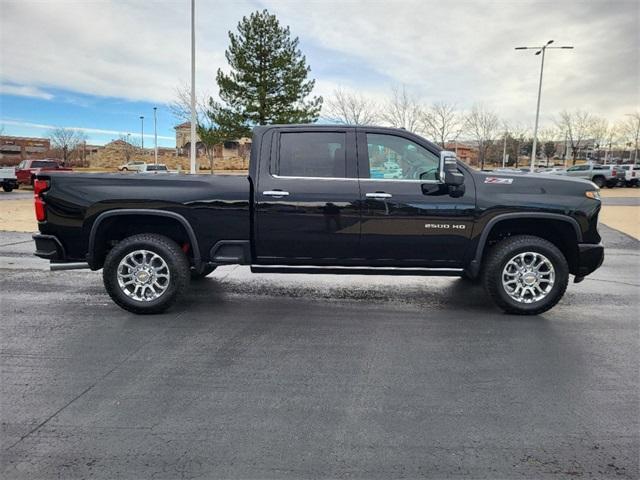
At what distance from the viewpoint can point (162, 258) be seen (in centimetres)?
514

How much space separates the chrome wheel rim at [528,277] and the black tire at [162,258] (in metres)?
3.48

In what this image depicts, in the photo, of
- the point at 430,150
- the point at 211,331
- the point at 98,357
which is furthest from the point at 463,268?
the point at 98,357

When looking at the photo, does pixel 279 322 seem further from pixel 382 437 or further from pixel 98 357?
pixel 382 437

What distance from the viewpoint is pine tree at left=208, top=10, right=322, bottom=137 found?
1097 inches

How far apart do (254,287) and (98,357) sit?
2.69 meters

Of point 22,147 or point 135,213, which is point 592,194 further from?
point 22,147

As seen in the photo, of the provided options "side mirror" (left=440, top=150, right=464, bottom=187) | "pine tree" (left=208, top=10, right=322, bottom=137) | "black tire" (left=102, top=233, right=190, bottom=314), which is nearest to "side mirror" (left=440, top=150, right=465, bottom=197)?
"side mirror" (left=440, top=150, right=464, bottom=187)

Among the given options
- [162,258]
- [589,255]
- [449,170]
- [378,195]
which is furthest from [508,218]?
[162,258]

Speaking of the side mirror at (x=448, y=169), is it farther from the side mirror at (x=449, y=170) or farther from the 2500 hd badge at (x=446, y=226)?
the 2500 hd badge at (x=446, y=226)

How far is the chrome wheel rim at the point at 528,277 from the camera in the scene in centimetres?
518

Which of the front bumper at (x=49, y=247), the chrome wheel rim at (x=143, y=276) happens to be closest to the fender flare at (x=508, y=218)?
the chrome wheel rim at (x=143, y=276)

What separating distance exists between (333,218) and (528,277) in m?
2.21

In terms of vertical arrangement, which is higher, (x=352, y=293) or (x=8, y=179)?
(x=8, y=179)

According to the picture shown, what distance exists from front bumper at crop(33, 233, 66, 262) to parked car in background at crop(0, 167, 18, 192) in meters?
25.8
